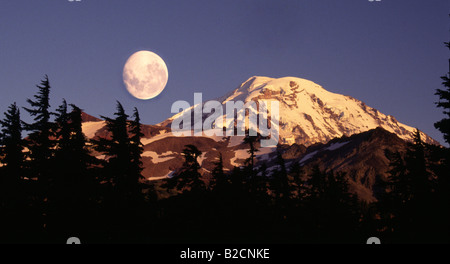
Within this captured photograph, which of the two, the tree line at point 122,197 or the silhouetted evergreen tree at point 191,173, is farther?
the silhouetted evergreen tree at point 191,173

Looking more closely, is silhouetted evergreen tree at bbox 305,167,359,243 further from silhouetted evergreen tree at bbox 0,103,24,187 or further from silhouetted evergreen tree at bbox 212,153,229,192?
silhouetted evergreen tree at bbox 0,103,24,187

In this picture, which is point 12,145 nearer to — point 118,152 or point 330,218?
point 118,152

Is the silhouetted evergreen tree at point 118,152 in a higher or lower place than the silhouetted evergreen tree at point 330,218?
higher

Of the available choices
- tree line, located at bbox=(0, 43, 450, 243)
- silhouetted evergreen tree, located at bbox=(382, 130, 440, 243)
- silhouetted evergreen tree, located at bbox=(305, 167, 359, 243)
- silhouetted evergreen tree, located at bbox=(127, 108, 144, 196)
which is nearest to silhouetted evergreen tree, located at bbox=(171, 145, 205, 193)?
tree line, located at bbox=(0, 43, 450, 243)

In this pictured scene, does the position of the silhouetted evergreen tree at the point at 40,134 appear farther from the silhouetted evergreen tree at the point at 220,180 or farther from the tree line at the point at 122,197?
the silhouetted evergreen tree at the point at 220,180

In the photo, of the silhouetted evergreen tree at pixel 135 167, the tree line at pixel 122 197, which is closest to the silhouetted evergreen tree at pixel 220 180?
the tree line at pixel 122 197

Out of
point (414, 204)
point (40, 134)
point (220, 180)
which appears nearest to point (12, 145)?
point (40, 134)

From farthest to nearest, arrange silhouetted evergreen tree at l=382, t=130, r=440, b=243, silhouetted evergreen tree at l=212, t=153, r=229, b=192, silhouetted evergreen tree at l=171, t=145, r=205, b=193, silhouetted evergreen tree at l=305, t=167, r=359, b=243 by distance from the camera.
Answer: silhouetted evergreen tree at l=305, t=167, r=359, b=243
silhouetted evergreen tree at l=171, t=145, r=205, b=193
silhouetted evergreen tree at l=212, t=153, r=229, b=192
silhouetted evergreen tree at l=382, t=130, r=440, b=243

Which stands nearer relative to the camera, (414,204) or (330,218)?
(414,204)

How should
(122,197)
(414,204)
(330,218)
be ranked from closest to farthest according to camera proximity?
(122,197)
(414,204)
(330,218)

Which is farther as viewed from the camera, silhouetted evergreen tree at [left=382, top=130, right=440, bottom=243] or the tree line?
silhouetted evergreen tree at [left=382, top=130, right=440, bottom=243]
